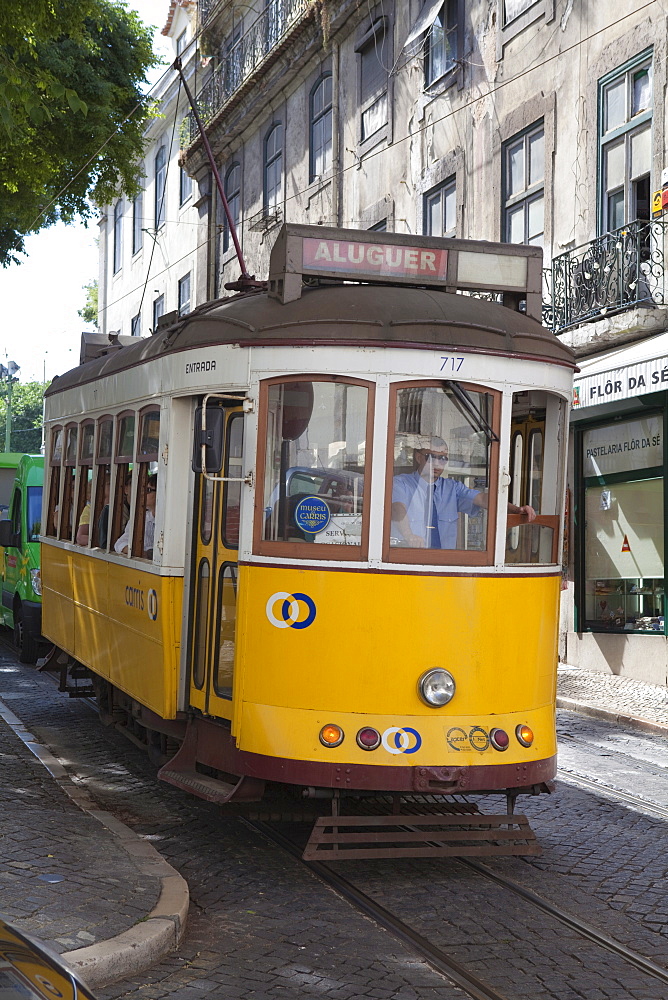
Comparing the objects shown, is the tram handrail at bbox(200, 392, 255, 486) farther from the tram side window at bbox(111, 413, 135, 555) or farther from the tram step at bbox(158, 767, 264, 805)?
the tram side window at bbox(111, 413, 135, 555)

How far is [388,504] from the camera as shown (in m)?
6.48

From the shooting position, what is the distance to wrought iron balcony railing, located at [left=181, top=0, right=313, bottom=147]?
26.2m

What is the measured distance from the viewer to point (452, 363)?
6562mm

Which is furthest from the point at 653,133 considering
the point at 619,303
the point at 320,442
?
the point at 320,442

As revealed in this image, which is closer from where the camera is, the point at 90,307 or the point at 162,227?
the point at 162,227

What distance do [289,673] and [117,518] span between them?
2.90m

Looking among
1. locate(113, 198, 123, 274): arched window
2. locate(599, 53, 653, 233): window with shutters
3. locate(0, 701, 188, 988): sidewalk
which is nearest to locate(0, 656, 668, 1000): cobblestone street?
locate(0, 701, 188, 988): sidewalk

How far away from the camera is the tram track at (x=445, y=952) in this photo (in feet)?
16.6

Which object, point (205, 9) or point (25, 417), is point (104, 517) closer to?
point (205, 9)

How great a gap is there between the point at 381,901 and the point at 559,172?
13.5 m

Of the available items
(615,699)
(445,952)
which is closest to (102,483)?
(445,952)

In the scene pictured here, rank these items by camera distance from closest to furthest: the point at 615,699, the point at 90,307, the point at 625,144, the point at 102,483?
the point at 102,483, the point at 615,699, the point at 625,144, the point at 90,307

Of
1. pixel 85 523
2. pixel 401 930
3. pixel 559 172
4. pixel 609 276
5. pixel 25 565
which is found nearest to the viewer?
pixel 401 930

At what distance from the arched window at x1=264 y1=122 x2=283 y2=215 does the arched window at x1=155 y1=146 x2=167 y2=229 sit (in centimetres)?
818
